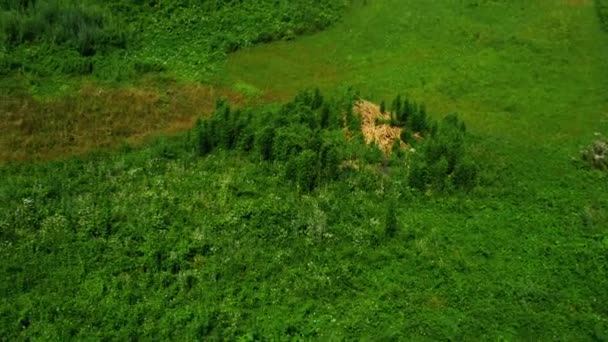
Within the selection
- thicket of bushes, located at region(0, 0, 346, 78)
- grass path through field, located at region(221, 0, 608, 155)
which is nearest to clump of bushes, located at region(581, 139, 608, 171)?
grass path through field, located at region(221, 0, 608, 155)

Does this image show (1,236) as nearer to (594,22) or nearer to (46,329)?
(46,329)

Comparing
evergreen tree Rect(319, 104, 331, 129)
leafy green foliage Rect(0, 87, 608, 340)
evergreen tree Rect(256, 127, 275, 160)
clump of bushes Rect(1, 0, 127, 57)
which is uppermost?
clump of bushes Rect(1, 0, 127, 57)

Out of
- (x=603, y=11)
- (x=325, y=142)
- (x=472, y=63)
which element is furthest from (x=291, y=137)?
(x=603, y=11)

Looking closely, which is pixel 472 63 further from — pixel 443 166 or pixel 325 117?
pixel 443 166

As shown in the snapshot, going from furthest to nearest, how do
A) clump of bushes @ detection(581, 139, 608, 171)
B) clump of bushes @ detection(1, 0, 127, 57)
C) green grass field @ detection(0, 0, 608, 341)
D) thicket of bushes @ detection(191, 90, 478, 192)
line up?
clump of bushes @ detection(1, 0, 127, 57), clump of bushes @ detection(581, 139, 608, 171), thicket of bushes @ detection(191, 90, 478, 192), green grass field @ detection(0, 0, 608, 341)

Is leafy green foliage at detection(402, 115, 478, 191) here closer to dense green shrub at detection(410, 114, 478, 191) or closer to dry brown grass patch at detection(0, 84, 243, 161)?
dense green shrub at detection(410, 114, 478, 191)

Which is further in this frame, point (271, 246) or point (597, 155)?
point (597, 155)

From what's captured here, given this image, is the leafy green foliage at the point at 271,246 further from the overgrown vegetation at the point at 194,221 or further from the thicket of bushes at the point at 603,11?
the thicket of bushes at the point at 603,11
